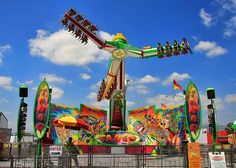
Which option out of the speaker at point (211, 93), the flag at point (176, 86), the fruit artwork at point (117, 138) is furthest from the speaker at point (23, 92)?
the flag at point (176, 86)

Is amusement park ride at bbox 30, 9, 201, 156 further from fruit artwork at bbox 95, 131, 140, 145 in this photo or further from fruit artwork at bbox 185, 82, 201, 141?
fruit artwork at bbox 185, 82, 201, 141

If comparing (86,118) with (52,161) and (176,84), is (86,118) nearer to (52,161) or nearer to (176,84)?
(176,84)

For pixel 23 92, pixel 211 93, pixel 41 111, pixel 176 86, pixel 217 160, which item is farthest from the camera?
pixel 176 86

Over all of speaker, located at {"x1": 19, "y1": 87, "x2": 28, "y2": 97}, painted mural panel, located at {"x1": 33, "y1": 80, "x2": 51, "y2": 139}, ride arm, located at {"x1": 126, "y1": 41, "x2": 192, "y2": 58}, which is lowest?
A: painted mural panel, located at {"x1": 33, "y1": 80, "x2": 51, "y2": 139}

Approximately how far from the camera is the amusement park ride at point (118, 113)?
2861cm

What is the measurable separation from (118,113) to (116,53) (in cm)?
674

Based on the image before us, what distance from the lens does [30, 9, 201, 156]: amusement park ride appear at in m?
28.6

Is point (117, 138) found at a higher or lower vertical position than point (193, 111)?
lower

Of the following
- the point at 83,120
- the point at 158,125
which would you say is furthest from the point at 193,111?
the point at 83,120

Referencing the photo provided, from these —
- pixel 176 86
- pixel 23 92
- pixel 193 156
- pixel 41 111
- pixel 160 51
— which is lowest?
pixel 193 156

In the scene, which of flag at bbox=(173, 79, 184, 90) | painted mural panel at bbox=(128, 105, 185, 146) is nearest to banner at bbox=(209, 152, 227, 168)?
painted mural panel at bbox=(128, 105, 185, 146)

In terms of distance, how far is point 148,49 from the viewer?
103 ft

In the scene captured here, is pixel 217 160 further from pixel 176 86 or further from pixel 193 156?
pixel 176 86

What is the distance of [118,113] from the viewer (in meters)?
33.3
